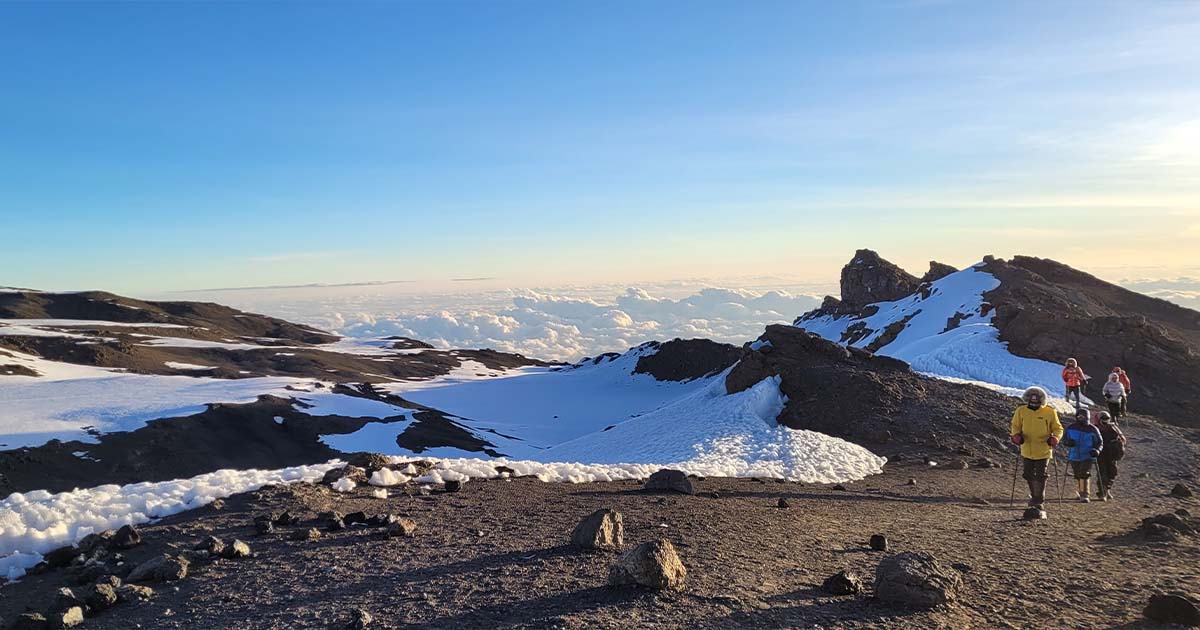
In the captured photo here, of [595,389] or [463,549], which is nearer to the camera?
[463,549]

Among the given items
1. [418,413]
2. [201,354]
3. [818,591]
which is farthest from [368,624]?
[201,354]

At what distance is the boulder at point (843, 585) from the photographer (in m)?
7.22

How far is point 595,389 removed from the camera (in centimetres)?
9788

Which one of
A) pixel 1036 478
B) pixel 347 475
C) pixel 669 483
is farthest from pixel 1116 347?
pixel 347 475

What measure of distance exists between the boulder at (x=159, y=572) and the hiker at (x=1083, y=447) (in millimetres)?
16560

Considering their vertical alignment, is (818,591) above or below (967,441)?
above

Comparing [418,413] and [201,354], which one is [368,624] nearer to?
[418,413]

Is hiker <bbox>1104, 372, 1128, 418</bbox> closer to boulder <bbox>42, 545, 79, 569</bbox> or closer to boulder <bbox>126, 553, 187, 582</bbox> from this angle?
boulder <bbox>126, 553, 187, 582</bbox>

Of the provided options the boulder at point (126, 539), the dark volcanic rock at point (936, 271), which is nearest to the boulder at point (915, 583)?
the boulder at point (126, 539)

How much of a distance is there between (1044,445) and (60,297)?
492 feet

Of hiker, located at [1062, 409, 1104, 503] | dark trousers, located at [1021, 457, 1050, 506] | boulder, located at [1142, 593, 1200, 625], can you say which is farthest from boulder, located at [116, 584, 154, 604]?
hiker, located at [1062, 409, 1104, 503]

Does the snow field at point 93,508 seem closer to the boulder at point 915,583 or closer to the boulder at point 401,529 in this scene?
the boulder at point 401,529

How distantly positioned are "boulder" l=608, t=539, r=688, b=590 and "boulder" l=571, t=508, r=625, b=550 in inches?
53.4

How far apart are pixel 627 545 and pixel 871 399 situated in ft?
66.8
